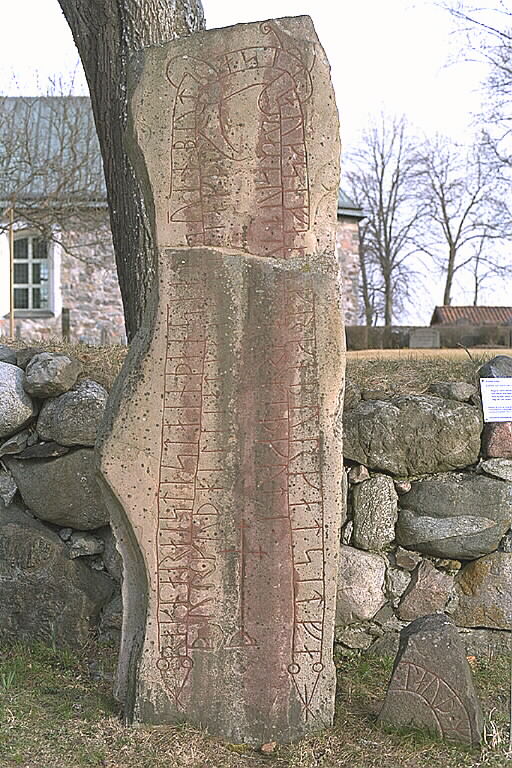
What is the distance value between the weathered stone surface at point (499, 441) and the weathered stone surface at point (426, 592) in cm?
65

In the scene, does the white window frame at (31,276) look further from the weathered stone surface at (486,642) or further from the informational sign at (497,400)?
the informational sign at (497,400)

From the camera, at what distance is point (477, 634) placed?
4.81 meters

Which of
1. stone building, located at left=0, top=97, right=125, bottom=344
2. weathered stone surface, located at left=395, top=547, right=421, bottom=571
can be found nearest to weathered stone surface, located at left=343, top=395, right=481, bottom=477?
weathered stone surface, located at left=395, top=547, right=421, bottom=571

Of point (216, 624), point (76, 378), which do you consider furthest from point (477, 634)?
point (76, 378)

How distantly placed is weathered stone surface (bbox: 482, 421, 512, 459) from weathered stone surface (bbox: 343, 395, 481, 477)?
2.6 inches

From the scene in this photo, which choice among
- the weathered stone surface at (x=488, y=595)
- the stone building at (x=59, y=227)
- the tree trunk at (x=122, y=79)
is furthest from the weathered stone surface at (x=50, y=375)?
the stone building at (x=59, y=227)

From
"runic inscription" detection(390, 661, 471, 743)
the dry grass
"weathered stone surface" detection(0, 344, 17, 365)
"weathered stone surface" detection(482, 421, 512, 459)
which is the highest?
"weathered stone surface" detection(0, 344, 17, 365)

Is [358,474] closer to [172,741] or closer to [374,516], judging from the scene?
[374,516]

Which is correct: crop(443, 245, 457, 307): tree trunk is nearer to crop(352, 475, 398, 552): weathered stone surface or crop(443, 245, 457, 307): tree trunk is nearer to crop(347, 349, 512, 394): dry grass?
crop(347, 349, 512, 394): dry grass

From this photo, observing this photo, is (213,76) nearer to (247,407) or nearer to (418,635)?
(247,407)

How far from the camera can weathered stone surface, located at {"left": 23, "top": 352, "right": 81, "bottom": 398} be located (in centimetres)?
496

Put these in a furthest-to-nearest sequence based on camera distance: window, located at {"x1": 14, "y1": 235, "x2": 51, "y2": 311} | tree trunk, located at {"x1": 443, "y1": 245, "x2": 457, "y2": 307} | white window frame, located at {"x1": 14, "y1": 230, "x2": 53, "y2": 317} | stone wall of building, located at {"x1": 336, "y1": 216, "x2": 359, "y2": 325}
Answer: tree trunk, located at {"x1": 443, "y1": 245, "x2": 457, "y2": 307} < stone wall of building, located at {"x1": 336, "y1": 216, "x2": 359, "y2": 325} < window, located at {"x1": 14, "y1": 235, "x2": 51, "y2": 311} < white window frame, located at {"x1": 14, "y1": 230, "x2": 53, "y2": 317}

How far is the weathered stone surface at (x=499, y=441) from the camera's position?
4.85m

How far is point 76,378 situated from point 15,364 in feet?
1.34
